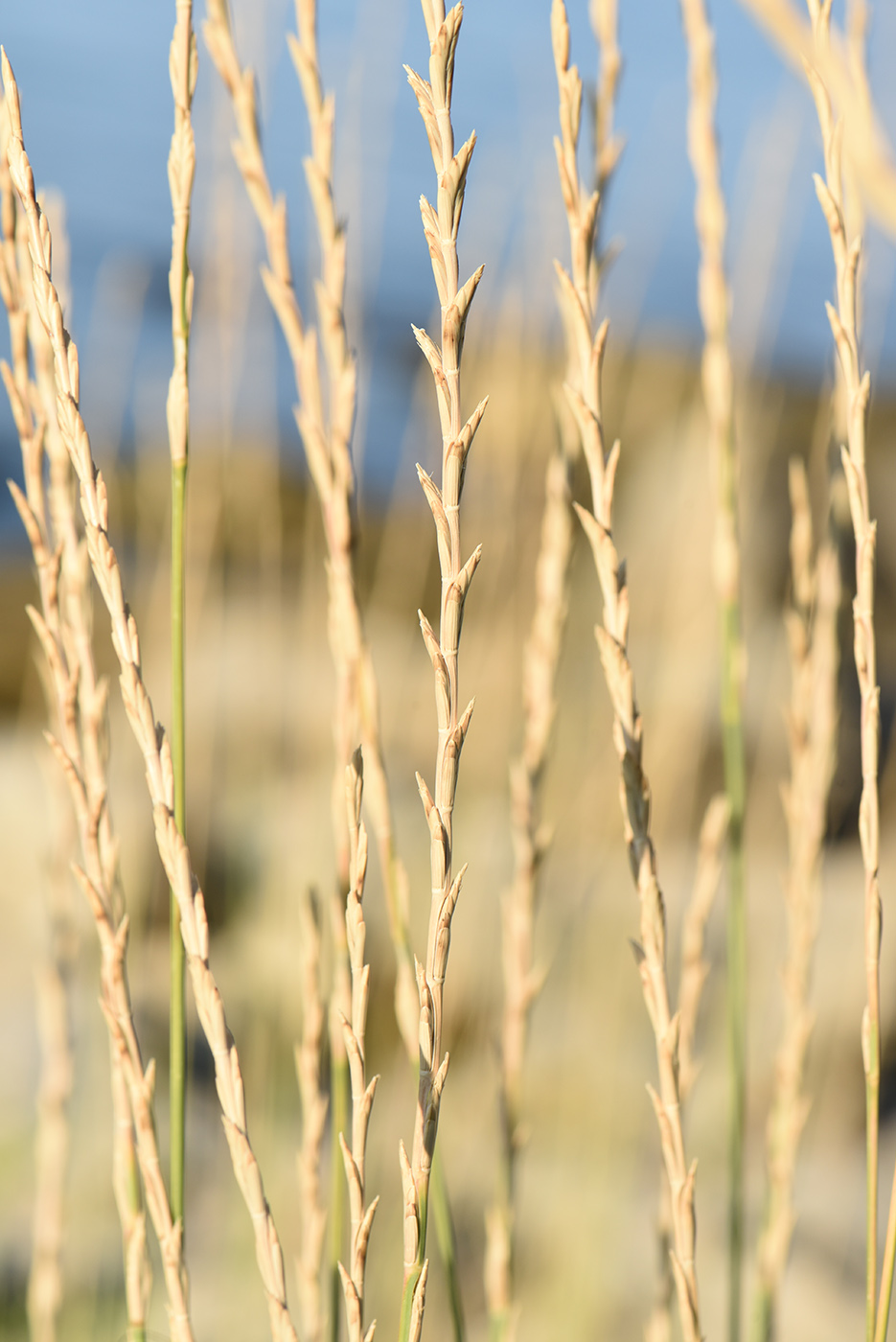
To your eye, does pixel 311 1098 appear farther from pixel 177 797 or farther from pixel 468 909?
pixel 468 909

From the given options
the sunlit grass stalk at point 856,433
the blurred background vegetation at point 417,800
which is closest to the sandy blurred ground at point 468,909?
the blurred background vegetation at point 417,800

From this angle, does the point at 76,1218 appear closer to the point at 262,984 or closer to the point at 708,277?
the point at 262,984

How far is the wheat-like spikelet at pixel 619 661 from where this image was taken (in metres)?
0.28

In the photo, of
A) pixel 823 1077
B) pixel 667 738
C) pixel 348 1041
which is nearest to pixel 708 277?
pixel 348 1041

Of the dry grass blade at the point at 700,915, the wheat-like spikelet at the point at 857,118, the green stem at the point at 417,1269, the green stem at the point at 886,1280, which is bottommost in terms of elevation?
the green stem at the point at 886,1280

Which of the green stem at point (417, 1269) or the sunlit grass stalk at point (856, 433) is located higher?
the sunlit grass stalk at point (856, 433)

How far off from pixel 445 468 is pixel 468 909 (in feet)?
3.39

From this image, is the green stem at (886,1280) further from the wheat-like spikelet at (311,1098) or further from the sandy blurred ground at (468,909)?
the sandy blurred ground at (468,909)

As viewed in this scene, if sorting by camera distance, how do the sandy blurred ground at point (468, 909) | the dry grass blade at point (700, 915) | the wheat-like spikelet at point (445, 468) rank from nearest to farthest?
1. the wheat-like spikelet at point (445, 468)
2. the dry grass blade at point (700, 915)
3. the sandy blurred ground at point (468, 909)

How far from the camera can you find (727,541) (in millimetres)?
454

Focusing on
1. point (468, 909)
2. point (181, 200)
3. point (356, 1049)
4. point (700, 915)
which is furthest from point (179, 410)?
point (468, 909)

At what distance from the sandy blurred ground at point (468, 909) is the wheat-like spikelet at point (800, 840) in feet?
1.88

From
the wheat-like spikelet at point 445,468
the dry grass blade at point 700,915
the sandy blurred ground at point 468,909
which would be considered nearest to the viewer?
the wheat-like spikelet at point 445,468

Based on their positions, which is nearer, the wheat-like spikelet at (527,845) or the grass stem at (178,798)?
the grass stem at (178,798)
